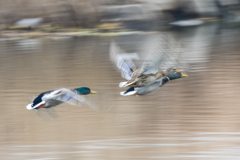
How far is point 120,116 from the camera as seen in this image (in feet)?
20.1

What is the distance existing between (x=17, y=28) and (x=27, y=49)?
6.01 metres

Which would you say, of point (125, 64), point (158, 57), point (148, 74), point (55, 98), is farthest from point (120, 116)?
point (55, 98)

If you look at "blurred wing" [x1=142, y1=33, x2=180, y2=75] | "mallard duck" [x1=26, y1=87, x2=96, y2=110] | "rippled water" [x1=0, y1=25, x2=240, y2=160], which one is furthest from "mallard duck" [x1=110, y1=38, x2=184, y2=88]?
"rippled water" [x1=0, y1=25, x2=240, y2=160]

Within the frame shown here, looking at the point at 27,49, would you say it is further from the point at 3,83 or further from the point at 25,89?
the point at 25,89

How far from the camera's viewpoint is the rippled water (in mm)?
4938

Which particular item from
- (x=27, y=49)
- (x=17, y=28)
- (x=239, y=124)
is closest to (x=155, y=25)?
(x=17, y=28)

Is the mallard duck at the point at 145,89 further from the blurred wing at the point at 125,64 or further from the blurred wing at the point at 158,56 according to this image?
the blurred wing at the point at 125,64

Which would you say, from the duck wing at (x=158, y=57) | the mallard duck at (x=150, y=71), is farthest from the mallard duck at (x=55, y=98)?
the duck wing at (x=158, y=57)

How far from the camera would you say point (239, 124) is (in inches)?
220

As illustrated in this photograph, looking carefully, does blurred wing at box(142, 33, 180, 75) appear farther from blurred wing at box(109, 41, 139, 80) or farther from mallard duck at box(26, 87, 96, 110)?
mallard duck at box(26, 87, 96, 110)

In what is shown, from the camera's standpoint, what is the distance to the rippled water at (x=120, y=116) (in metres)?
4.94

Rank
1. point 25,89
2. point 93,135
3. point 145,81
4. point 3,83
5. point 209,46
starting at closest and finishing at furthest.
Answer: point 145,81 < point 93,135 < point 25,89 < point 3,83 < point 209,46

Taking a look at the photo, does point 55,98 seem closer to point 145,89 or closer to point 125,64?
point 145,89

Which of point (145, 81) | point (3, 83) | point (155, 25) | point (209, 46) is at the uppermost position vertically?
point (145, 81)
